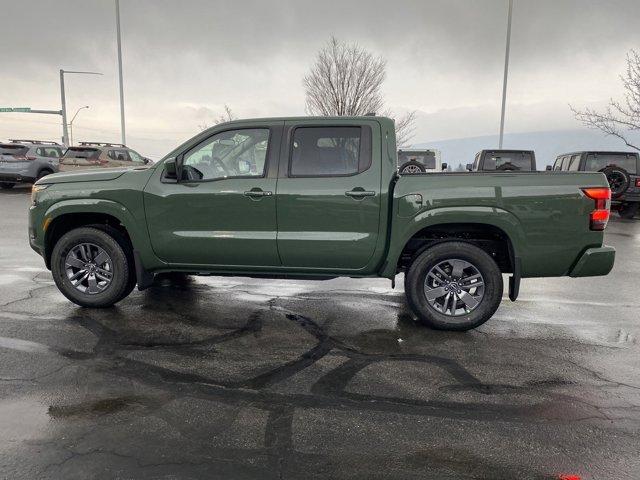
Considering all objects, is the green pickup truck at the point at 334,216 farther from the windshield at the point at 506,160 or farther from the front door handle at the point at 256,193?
the windshield at the point at 506,160

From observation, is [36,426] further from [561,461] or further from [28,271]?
[28,271]

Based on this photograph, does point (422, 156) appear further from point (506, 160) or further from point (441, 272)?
point (441, 272)

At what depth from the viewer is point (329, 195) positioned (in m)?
4.39

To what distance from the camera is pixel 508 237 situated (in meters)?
4.30

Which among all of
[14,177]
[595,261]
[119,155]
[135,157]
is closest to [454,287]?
[595,261]

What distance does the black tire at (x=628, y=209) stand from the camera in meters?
13.8

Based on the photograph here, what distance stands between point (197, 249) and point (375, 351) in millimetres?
2022

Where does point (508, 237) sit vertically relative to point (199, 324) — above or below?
above

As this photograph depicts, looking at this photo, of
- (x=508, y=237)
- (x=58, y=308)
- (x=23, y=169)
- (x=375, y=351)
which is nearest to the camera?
(x=375, y=351)

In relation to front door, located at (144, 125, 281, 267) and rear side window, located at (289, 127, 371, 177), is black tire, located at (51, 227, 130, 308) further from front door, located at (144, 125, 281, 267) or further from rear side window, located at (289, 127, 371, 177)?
rear side window, located at (289, 127, 371, 177)

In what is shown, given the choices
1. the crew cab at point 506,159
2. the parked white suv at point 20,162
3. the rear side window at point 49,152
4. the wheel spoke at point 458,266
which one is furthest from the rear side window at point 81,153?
the wheel spoke at point 458,266

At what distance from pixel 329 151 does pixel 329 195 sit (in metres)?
0.47

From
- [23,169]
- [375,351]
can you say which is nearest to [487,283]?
[375,351]

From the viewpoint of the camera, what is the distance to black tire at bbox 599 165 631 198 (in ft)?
40.4
